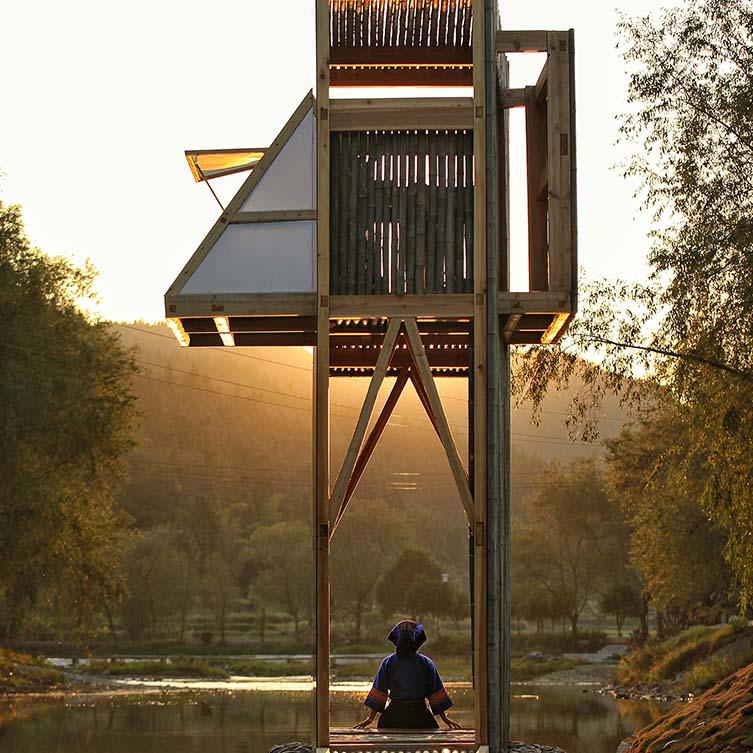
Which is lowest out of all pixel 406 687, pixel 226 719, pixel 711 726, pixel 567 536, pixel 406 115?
pixel 226 719

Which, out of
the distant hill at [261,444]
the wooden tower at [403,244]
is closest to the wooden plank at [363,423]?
the wooden tower at [403,244]

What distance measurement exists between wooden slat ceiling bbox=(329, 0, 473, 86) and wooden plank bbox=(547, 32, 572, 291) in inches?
29.0

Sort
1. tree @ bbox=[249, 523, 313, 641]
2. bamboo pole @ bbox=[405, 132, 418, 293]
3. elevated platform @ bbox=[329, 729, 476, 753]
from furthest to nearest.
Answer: tree @ bbox=[249, 523, 313, 641], bamboo pole @ bbox=[405, 132, 418, 293], elevated platform @ bbox=[329, 729, 476, 753]

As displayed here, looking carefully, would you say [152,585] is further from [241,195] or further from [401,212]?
[401,212]

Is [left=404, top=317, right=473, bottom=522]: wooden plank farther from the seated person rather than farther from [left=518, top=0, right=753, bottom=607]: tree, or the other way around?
[left=518, top=0, right=753, bottom=607]: tree

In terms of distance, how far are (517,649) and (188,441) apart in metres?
45.1

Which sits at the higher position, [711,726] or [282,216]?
[282,216]

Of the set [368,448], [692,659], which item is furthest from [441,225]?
[692,659]

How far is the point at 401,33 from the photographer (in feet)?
33.5

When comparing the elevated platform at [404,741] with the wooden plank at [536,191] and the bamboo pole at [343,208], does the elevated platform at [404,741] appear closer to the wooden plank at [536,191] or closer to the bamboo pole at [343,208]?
the bamboo pole at [343,208]

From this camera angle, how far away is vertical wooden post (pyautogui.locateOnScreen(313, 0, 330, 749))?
9320 mm

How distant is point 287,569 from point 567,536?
14.1 m

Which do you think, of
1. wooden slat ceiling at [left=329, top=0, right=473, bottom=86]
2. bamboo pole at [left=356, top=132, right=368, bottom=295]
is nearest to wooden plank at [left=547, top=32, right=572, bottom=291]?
wooden slat ceiling at [left=329, top=0, right=473, bottom=86]

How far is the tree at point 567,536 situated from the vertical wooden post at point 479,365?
37333 millimetres
